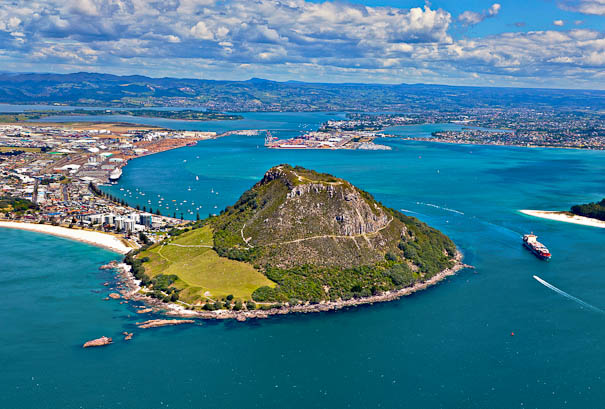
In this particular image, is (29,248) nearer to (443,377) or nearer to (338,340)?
(338,340)

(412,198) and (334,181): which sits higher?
(334,181)

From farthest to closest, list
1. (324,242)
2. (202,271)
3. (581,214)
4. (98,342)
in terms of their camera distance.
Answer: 1. (581,214)
2. (324,242)
3. (202,271)
4. (98,342)

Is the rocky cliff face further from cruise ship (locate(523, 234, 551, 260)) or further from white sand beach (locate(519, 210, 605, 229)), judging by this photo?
white sand beach (locate(519, 210, 605, 229))

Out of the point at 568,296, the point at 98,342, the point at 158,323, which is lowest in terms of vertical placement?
the point at 98,342

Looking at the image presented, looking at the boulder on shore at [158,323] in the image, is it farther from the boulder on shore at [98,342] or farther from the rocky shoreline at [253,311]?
the boulder on shore at [98,342]

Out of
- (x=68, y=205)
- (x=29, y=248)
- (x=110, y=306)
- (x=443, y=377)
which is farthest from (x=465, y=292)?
(x=68, y=205)

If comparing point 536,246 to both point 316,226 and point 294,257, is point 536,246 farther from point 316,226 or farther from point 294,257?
point 294,257

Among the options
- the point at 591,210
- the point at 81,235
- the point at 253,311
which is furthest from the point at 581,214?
the point at 81,235
